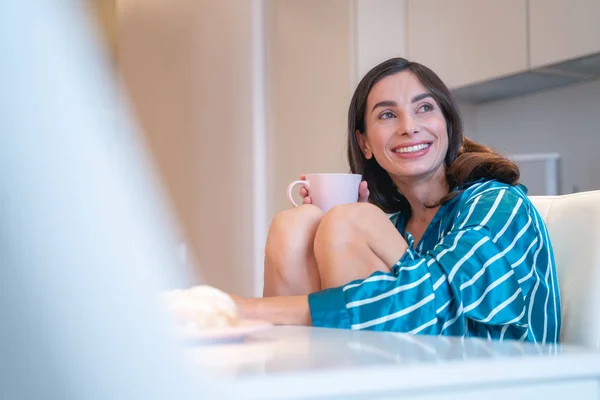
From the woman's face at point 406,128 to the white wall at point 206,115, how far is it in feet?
6.57

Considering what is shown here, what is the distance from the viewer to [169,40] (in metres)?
4.49

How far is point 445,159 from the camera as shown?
5.46 ft

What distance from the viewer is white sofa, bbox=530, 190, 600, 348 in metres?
1.16

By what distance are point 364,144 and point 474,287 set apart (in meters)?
0.76

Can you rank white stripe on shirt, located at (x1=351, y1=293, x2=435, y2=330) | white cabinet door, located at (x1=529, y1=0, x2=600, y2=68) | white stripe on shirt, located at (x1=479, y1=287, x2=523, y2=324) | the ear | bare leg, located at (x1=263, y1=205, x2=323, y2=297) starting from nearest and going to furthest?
white stripe on shirt, located at (x1=351, y1=293, x2=435, y2=330)
white stripe on shirt, located at (x1=479, y1=287, x2=523, y2=324)
bare leg, located at (x1=263, y1=205, x2=323, y2=297)
the ear
white cabinet door, located at (x1=529, y1=0, x2=600, y2=68)

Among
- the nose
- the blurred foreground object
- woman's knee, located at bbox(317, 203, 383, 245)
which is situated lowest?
woman's knee, located at bbox(317, 203, 383, 245)

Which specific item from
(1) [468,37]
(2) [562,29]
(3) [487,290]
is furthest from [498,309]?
(1) [468,37]

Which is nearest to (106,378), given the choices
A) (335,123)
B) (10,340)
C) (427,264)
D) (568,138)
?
(10,340)

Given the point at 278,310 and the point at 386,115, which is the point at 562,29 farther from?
the point at 278,310

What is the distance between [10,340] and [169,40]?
4384 mm

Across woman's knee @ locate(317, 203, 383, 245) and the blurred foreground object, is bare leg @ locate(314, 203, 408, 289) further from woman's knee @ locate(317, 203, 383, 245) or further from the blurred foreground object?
the blurred foreground object

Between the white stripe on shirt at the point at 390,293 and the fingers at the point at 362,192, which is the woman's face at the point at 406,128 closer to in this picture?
the fingers at the point at 362,192

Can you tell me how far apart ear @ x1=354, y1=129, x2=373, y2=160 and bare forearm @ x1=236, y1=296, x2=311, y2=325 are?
756mm

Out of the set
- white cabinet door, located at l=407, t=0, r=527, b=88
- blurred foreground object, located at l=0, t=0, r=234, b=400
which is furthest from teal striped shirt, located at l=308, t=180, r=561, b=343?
white cabinet door, located at l=407, t=0, r=527, b=88
